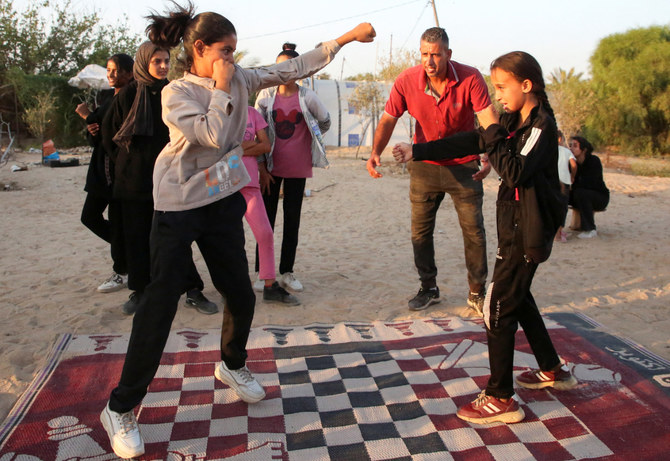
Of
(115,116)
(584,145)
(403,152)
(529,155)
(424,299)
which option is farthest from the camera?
(584,145)

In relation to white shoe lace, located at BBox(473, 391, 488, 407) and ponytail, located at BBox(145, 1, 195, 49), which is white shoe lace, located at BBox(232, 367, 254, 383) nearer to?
white shoe lace, located at BBox(473, 391, 488, 407)

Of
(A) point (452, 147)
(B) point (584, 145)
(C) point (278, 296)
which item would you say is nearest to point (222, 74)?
(A) point (452, 147)

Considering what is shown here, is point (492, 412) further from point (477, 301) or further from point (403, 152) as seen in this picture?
point (477, 301)

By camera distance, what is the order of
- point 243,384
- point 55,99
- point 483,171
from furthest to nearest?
point 55,99, point 483,171, point 243,384

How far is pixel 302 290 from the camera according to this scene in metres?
4.57

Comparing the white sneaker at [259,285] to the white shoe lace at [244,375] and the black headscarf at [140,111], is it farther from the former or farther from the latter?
the white shoe lace at [244,375]

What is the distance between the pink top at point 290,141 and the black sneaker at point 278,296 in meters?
0.91

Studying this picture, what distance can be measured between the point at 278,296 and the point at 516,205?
2.22 m

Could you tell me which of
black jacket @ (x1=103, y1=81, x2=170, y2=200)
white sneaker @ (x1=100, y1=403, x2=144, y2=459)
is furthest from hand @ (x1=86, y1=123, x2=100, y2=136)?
white sneaker @ (x1=100, y1=403, x2=144, y2=459)

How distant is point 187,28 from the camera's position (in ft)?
7.39

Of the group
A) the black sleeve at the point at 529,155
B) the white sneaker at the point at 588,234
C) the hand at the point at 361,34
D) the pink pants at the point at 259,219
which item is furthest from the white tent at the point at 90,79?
the black sleeve at the point at 529,155

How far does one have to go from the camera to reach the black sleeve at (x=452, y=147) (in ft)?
9.12

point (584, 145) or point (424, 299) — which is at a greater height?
point (584, 145)

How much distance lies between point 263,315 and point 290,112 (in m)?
1.64
